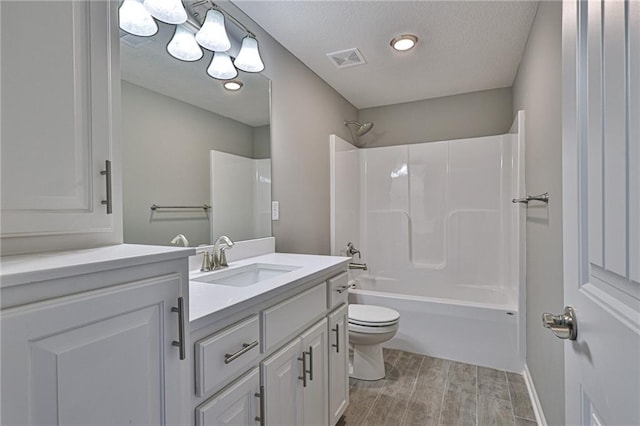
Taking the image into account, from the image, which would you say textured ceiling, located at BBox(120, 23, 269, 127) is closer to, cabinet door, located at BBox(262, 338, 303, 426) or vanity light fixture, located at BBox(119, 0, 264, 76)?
vanity light fixture, located at BBox(119, 0, 264, 76)

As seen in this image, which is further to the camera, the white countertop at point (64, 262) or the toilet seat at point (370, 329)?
the toilet seat at point (370, 329)

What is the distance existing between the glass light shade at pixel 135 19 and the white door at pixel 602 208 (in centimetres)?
146

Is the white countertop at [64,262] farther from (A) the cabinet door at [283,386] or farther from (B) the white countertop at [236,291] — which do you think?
Answer: (A) the cabinet door at [283,386]

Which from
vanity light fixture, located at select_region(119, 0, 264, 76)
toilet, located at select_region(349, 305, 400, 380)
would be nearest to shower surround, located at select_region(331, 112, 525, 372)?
toilet, located at select_region(349, 305, 400, 380)

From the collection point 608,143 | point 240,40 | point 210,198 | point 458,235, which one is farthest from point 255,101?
point 458,235

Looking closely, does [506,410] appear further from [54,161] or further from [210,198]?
[54,161]

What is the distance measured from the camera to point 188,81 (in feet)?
5.08

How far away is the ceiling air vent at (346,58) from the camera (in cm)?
230

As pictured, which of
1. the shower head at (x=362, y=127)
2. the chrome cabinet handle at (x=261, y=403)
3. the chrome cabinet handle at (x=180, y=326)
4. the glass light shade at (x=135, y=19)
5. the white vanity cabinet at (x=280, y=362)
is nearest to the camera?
the chrome cabinet handle at (x=180, y=326)

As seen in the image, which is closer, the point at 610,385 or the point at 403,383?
the point at 610,385

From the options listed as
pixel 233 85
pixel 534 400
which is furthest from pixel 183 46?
pixel 534 400

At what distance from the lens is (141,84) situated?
1.32 meters

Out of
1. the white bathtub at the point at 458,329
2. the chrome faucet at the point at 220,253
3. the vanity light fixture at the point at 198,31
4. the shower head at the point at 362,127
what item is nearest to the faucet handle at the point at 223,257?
the chrome faucet at the point at 220,253

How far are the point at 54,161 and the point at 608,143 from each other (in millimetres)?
1125
